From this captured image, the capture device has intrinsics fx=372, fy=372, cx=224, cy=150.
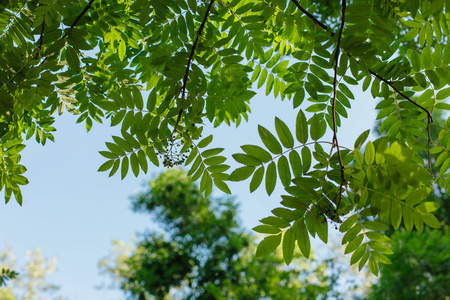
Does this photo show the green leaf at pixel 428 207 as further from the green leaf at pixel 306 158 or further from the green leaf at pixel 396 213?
the green leaf at pixel 306 158

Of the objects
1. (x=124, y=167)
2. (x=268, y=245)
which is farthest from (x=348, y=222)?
(x=124, y=167)

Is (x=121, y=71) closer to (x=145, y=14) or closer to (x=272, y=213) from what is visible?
(x=145, y=14)

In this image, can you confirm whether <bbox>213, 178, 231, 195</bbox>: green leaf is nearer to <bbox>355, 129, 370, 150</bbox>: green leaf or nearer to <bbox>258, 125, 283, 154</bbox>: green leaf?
<bbox>258, 125, 283, 154</bbox>: green leaf

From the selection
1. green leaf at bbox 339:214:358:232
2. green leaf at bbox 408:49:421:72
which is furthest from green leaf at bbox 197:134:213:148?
green leaf at bbox 408:49:421:72

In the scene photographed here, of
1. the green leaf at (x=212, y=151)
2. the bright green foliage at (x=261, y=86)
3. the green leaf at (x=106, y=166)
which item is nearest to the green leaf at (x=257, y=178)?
the bright green foliage at (x=261, y=86)

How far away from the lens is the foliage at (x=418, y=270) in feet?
30.1

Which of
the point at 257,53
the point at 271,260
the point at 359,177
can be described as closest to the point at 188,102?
the point at 257,53

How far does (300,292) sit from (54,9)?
1220 centimetres

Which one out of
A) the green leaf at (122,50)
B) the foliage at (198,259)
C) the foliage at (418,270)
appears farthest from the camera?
the foliage at (198,259)

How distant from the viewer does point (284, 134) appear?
1382mm

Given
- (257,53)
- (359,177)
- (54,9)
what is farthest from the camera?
(257,53)

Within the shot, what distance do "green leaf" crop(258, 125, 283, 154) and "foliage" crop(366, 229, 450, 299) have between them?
9.13 metres

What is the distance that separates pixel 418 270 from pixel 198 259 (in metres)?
7.95

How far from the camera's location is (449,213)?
54.6ft
